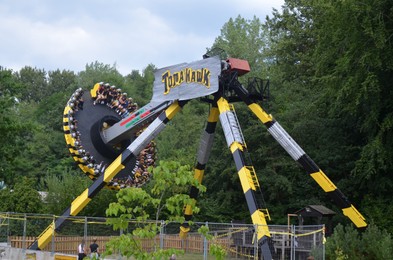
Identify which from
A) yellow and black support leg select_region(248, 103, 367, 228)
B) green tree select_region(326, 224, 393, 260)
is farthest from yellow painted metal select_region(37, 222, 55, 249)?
green tree select_region(326, 224, 393, 260)

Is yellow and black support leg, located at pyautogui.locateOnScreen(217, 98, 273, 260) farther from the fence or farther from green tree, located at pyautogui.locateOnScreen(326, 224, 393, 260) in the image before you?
green tree, located at pyautogui.locateOnScreen(326, 224, 393, 260)

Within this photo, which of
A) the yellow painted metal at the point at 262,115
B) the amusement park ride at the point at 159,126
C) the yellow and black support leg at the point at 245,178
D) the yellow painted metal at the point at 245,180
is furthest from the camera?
the yellow painted metal at the point at 262,115

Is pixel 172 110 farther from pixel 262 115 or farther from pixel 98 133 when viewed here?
pixel 262 115

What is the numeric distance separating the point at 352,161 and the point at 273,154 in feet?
15.6

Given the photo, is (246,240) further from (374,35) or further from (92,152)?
(374,35)

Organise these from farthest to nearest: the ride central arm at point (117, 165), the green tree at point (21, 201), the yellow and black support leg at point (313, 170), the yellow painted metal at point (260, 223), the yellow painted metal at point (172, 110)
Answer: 1. the green tree at point (21, 201)
2. the yellow painted metal at point (172, 110)
3. the ride central arm at point (117, 165)
4. the yellow and black support leg at point (313, 170)
5. the yellow painted metal at point (260, 223)

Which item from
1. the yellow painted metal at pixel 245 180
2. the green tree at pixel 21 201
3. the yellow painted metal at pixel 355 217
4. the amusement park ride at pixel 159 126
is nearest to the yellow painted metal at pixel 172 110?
the amusement park ride at pixel 159 126

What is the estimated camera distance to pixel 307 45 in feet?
135

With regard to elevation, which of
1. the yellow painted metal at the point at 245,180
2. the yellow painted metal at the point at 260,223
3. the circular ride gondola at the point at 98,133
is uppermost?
the circular ride gondola at the point at 98,133

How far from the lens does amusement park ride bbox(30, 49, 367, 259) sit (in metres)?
24.3

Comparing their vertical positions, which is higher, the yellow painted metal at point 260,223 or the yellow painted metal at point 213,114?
the yellow painted metal at point 213,114

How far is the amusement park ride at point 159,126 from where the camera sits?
24297 millimetres

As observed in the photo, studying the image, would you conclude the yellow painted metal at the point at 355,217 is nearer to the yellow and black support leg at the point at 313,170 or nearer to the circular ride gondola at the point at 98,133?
the yellow and black support leg at the point at 313,170

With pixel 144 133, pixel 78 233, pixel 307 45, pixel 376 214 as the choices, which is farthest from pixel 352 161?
pixel 78 233
